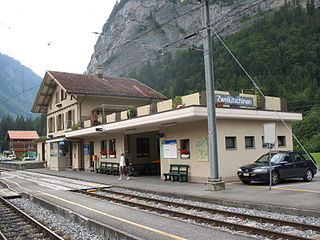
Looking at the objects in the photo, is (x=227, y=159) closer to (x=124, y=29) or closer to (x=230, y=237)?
(x=230, y=237)

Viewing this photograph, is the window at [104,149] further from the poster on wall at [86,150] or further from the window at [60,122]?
the window at [60,122]

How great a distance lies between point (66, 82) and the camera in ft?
106

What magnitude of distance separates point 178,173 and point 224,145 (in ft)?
9.70

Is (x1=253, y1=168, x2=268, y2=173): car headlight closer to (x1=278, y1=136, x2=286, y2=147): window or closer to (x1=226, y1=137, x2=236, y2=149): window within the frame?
(x1=226, y1=137, x2=236, y2=149): window

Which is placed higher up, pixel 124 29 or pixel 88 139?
pixel 124 29

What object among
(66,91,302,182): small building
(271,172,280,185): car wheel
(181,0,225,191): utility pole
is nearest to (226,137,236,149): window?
(66,91,302,182): small building

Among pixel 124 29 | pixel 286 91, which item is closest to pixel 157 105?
pixel 286 91

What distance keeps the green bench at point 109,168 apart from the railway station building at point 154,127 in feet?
1.42

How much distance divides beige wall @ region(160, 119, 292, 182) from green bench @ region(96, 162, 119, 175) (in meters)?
6.77

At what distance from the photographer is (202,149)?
56.4 feet

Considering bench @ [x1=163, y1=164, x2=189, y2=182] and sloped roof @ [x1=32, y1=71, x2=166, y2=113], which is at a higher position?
sloped roof @ [x1=32, y1=71, x2=166, y2=113]

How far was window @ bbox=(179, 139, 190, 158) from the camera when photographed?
720 inches

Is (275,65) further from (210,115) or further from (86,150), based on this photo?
(210,115)

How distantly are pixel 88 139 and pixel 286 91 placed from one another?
61.0 metres
